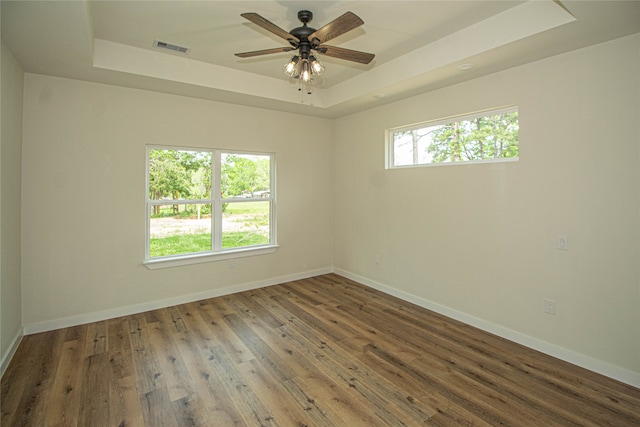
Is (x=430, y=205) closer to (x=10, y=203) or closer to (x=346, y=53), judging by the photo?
(x=346, y=53)

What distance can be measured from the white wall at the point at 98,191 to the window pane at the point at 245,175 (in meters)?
0.21

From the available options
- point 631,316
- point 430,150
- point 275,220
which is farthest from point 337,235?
point 631,316

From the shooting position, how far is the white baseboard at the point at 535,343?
2453 mm

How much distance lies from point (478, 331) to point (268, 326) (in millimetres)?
2206

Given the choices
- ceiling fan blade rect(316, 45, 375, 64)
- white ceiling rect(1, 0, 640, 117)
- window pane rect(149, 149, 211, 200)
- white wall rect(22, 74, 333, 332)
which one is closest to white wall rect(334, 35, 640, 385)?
white ceiling rect(1, 0, 640, 117)

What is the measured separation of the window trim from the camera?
3.86 m

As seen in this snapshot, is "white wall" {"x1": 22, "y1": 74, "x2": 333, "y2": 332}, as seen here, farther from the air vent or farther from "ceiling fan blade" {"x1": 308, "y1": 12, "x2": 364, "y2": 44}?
"ceiling fan blade" {"x1": 308, "y1": 12, "x2": 364, "y2": 44}

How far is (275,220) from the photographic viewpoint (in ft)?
16.0

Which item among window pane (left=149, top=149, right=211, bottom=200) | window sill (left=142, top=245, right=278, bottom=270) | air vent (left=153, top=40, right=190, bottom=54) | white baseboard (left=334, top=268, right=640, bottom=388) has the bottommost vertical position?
white baseboard (left=334, top=268, right=640, bottom=388)

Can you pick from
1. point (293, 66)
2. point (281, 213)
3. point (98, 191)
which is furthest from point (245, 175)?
point (293, 66)

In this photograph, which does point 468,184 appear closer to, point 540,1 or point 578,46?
point 578,46

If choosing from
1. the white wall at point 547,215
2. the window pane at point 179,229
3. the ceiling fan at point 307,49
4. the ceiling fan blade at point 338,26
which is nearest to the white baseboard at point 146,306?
the window pane at point 179,229

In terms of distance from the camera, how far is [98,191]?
138 inches

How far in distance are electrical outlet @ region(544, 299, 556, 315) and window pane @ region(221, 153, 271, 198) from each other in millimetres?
3642
